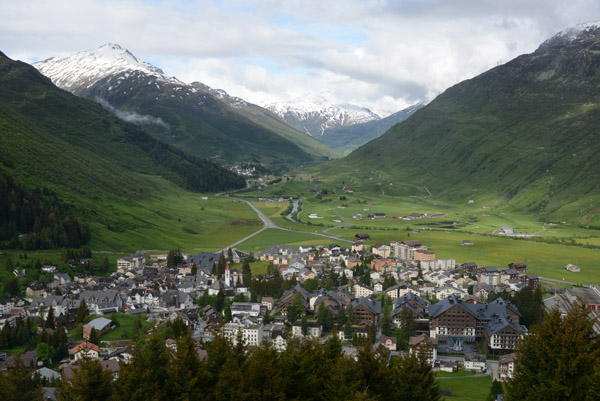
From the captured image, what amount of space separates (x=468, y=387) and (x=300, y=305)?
3158 centimetres

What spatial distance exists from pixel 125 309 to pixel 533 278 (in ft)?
261

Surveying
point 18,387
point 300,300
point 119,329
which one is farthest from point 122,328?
point 18,387

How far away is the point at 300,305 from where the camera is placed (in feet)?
275

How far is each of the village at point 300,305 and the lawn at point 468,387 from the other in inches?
79.1

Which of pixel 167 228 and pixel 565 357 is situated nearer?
pixel 565 357

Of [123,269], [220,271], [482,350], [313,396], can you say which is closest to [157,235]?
[123,269]

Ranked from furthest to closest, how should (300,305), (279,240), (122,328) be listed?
(279,240)
(300,305)
(122,328)

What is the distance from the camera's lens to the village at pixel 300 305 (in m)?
68.8

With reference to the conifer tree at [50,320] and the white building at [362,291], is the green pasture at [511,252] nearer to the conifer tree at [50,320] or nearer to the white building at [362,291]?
the white building at [362,291]

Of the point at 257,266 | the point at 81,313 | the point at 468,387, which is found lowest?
the point at 468,387

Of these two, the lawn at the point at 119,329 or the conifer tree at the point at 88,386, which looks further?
the lawn at the point at 119,329

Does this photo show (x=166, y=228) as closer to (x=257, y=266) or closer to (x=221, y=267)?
(x=257, y=266)

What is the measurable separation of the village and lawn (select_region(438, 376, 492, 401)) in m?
2.01

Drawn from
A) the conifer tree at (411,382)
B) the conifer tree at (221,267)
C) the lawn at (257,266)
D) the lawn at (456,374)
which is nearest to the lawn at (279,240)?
the lawn at (257,266)
